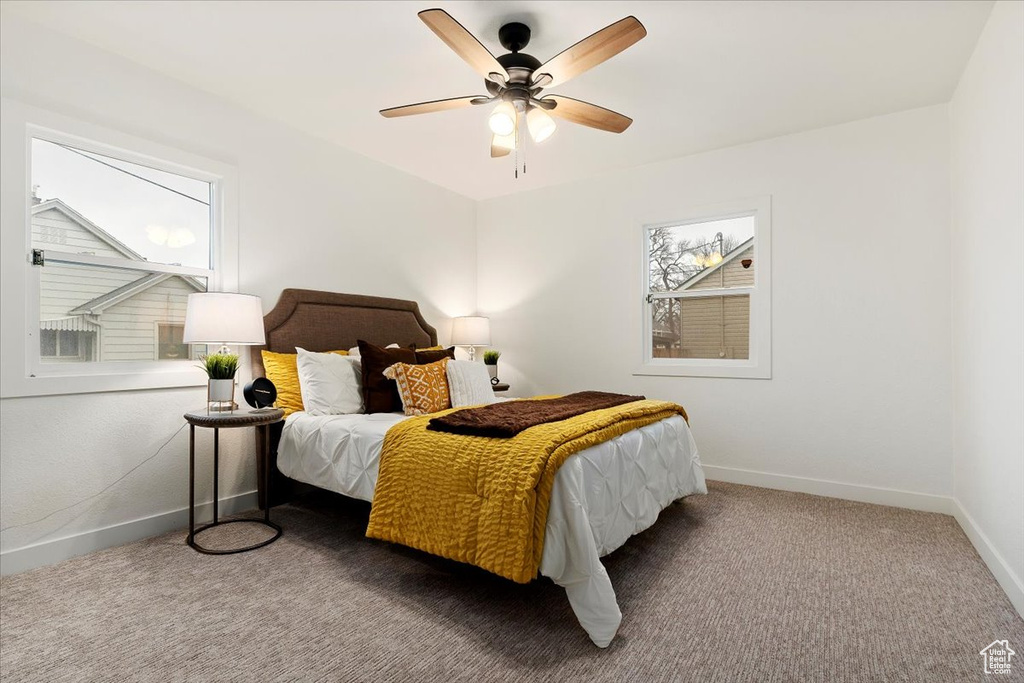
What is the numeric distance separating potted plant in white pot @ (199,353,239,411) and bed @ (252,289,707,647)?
41 cm

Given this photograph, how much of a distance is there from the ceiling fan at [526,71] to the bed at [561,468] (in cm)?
160

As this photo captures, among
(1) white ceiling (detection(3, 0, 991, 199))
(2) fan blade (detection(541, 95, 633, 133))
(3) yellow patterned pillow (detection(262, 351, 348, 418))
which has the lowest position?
(3) yellow patterned pillow (detection(262, 351, 348, 418))

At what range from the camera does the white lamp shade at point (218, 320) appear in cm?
263

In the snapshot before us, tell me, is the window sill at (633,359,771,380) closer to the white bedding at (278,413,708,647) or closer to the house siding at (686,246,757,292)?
the house siding at (686,246,757,292)

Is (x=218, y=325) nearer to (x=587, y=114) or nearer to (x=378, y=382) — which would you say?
(x=378, y=382)

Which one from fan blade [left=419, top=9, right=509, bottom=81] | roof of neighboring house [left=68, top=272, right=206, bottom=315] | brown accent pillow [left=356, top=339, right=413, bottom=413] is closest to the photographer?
fan blade [left=419, top=9, right=509, bottom=81]

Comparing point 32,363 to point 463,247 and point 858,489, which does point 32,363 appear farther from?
point 858,489

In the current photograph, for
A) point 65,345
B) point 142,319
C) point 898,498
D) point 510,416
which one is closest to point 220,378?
point 142,319

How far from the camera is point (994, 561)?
2242 millimetres

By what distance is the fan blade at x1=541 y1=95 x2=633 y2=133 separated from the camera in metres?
2.55

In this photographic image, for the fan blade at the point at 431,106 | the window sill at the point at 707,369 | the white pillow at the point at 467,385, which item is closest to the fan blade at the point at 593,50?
the fan blade at the point at 431,106

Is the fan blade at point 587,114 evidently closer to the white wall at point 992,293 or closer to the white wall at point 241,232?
the white wall at point 241,232

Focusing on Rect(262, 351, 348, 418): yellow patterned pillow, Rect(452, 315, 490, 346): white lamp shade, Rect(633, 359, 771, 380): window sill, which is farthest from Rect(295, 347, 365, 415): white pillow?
Rect(633, 359, 771, 380): window sill

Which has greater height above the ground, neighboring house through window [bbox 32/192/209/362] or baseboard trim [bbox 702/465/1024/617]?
neighboring house through window [bbox 32/192/209/362]
